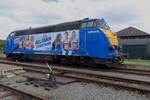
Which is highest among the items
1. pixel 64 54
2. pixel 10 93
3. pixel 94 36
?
pixel 94 36

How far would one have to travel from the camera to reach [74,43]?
53.1ft

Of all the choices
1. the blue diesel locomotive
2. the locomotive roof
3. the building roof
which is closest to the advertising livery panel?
the blue diesel locomotive

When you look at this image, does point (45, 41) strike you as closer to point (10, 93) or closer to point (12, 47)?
point (12, 47)

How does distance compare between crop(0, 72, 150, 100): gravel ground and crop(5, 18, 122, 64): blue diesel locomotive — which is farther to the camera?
crop(5, 18, 122, 64): blue diesel locomotive

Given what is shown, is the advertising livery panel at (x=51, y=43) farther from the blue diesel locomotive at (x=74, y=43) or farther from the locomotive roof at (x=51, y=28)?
the locomotive roof at (x=51, y=28)

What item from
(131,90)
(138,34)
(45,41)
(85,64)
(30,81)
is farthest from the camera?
(138,34)

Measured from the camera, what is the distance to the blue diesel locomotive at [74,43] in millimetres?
14469

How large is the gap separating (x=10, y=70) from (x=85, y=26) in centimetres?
593

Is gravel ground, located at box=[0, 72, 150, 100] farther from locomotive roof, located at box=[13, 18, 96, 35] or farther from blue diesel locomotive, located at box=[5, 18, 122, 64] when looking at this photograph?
locomotive roof, located at box=[13, 18, 96, 35]

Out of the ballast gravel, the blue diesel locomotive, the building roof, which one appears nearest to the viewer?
the ballast gravel

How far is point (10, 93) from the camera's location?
8.38 meters

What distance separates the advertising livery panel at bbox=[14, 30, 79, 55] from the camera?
643 inches

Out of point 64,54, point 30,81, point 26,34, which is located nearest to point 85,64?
point 64,54

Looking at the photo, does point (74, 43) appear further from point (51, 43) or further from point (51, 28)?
point (51, 28)
